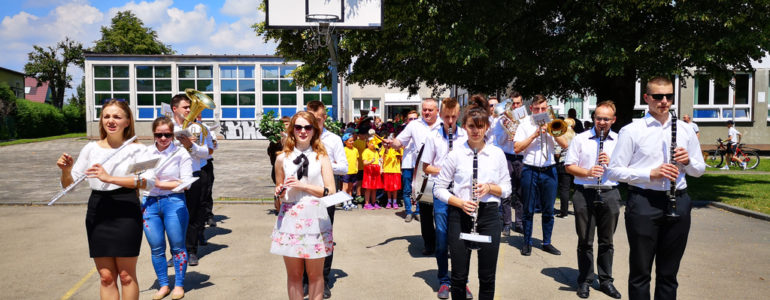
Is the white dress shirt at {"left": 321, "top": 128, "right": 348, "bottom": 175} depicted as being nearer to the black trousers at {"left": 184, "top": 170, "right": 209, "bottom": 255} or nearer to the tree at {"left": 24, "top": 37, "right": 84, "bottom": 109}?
the black trousers at {"left": 184, "top": 170, "right": 209, "bottom": 255}

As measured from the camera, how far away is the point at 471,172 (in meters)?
4.12

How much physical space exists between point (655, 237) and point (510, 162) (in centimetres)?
396

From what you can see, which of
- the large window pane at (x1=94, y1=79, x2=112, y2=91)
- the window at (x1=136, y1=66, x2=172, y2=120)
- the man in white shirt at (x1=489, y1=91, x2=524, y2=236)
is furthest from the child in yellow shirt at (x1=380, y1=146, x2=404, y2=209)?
the large window pane at (x1=94, y1=79, x2=112, y2=91)

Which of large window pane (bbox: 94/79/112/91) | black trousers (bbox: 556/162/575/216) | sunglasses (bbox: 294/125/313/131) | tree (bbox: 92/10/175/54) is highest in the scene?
tree (bbox: 92/10/175/54)

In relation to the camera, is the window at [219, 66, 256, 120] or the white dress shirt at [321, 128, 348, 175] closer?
the white dress shirt at [321, 128, 348, 175]

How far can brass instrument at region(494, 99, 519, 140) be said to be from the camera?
22.3ft

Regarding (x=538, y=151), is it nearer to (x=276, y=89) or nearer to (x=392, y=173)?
(x=392, y=173)

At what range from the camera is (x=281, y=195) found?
395cm

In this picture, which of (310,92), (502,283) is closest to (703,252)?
(502,283)

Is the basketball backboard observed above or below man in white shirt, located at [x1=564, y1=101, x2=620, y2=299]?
above

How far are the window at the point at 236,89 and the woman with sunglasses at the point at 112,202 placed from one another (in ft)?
125

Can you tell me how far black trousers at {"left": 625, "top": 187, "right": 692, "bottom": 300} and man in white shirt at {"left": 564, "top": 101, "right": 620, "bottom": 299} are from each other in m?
1.23

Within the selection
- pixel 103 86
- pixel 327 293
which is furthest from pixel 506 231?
pixel 103 86

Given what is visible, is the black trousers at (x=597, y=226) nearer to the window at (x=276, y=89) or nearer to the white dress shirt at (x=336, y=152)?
the white dress shirt at (x=336, y=152)
